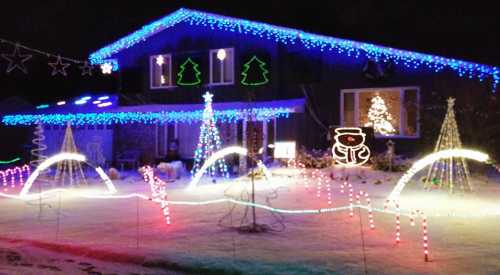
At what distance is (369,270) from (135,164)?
59.5 ft

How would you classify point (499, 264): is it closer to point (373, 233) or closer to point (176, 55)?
point (373, 233)

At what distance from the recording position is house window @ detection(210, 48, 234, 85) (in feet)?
74.5

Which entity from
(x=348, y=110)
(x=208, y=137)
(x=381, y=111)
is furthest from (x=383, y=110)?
(x=208, y=137)

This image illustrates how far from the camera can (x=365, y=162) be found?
18.2 meters

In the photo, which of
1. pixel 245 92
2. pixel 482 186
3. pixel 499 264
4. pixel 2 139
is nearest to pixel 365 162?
pixel 482 186

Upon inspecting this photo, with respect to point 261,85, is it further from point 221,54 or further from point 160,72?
point 160,72

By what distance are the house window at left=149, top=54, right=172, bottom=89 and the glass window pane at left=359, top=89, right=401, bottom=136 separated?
327 inches

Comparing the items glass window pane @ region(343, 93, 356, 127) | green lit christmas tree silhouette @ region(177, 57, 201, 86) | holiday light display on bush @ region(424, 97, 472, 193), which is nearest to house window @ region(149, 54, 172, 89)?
green lit christmas tree silhouette @ region(177, 57, 201, 86)

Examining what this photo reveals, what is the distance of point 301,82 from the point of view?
21203 mm

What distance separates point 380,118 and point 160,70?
9590mm

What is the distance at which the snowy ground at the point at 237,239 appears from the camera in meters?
7.83

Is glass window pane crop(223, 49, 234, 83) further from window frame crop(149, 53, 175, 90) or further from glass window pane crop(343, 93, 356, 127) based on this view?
glass window pane crop(343, 93, 356, 127)

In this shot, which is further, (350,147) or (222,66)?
(222,66)

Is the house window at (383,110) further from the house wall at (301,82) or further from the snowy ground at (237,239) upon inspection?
the snowy ground at (237,239)
